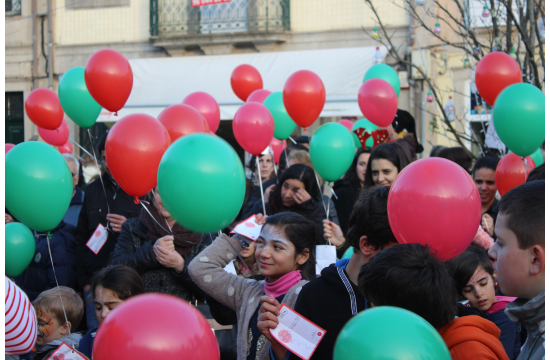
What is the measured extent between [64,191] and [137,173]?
37cm

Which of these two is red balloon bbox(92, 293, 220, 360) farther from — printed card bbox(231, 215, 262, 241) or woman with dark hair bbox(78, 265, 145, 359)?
woman with dark hair bbox(78, 265, 145, 359)

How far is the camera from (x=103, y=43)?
11.2 meters

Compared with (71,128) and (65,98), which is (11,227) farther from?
(71,128)

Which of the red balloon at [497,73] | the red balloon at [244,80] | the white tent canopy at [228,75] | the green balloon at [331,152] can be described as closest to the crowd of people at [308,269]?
the green balloon at [331,152]

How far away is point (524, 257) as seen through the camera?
1389 millimetres

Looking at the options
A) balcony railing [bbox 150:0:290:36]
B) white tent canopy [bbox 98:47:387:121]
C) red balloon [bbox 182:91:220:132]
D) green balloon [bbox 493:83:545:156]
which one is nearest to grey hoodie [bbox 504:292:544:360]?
green balloon [bbox 493:83:545:156]

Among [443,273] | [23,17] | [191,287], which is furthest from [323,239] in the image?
[23,17]

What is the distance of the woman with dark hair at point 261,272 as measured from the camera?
7.06ft

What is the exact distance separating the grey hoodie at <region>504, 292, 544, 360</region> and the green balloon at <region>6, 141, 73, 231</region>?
80.7 inches

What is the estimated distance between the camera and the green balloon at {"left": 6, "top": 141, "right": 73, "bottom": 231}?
2375 mm

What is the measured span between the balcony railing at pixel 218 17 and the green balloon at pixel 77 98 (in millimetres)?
6605

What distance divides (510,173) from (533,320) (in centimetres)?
214

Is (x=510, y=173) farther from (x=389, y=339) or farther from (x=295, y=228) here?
(x=389, y=339)

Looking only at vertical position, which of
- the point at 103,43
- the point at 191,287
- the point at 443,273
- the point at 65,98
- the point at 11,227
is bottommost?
the point at 191,287
